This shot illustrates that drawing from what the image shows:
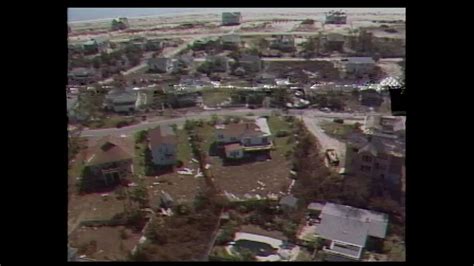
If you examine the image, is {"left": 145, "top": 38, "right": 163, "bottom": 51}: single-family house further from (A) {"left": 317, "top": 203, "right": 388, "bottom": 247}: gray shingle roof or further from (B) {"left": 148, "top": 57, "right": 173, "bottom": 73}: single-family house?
(A) {"left": 317, "top": 203, "right": 388, "bottom": 247}: gray shingle roof

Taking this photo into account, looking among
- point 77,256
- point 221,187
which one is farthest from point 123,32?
point 77,256

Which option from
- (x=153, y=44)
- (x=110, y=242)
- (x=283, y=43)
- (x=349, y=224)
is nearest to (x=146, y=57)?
(x=153, y=44)

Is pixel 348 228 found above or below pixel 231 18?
below

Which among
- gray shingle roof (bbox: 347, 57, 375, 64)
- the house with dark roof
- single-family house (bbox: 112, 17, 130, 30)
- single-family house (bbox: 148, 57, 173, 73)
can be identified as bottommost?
the house with dark roof

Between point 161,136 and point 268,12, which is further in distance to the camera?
point 161,136

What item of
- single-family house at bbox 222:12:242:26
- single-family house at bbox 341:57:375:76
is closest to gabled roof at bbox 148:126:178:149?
single-family house at bbox 222:12:242:26

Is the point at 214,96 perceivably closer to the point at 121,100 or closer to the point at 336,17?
the point at 121,100

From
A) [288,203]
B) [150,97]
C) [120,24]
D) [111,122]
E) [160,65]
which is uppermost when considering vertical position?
[120,24]
